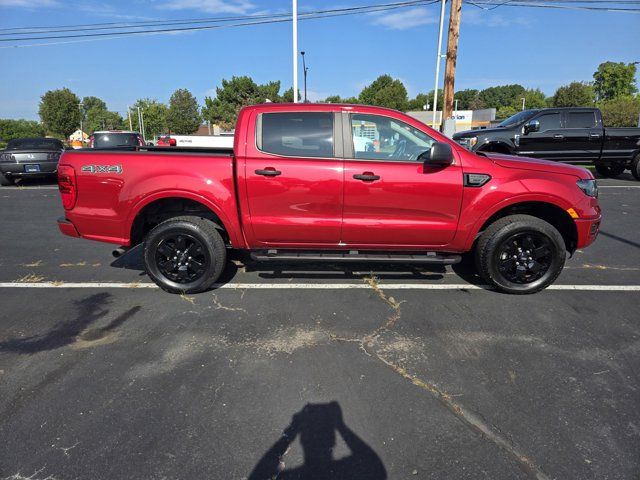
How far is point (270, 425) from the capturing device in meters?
2.43

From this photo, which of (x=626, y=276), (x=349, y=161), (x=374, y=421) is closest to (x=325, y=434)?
(x=374, y=421)

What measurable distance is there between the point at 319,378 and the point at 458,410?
932 millimetres

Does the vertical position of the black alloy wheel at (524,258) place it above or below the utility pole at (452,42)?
below

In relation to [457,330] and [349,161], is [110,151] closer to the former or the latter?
[349,161]

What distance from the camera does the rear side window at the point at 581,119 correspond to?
11953 mm

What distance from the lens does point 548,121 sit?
11.9m

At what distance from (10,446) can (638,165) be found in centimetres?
1561

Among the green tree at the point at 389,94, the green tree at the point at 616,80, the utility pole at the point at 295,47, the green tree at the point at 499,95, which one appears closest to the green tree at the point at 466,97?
the green tree at the point at 499,95

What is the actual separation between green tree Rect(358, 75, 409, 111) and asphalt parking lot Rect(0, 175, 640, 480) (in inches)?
3034

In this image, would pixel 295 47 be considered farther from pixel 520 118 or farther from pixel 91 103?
pixel 91 103

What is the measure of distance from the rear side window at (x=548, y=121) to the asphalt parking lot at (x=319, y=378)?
851cm

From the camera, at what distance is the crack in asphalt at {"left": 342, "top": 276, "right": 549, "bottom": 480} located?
2.16 meters

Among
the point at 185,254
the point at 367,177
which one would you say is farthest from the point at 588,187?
the point at 185,254

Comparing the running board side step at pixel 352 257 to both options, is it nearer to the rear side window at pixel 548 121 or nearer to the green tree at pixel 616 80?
the rear side window at pixel 548 121
